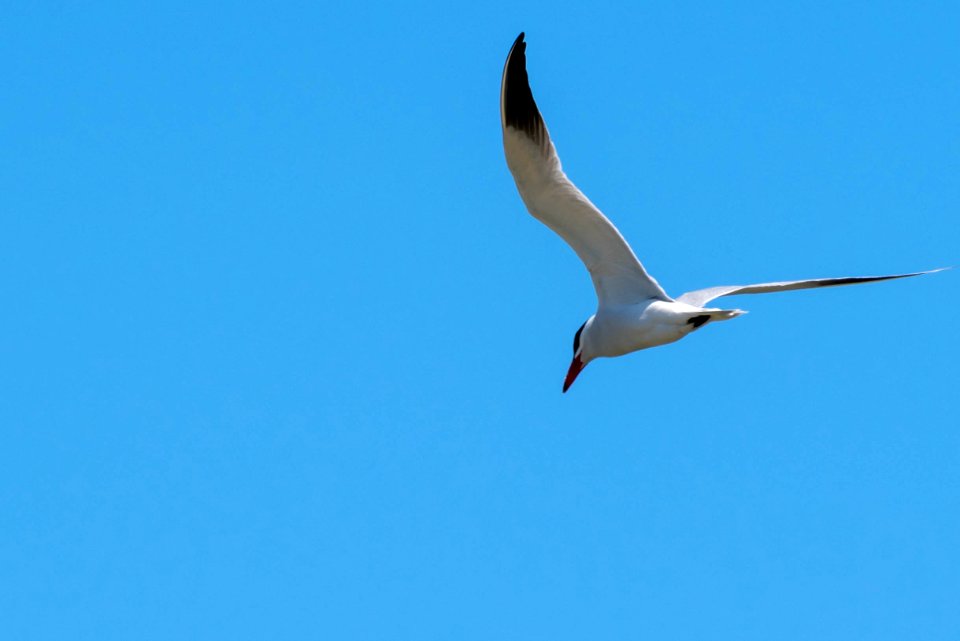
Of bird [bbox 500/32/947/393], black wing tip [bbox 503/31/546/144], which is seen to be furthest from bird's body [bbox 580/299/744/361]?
black wing tip [bbox 503/31/546/144]

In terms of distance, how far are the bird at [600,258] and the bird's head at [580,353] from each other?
0.03 m

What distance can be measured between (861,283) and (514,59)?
3837mm

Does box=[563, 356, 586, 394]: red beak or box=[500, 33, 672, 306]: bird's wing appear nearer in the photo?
box=[500, 33, 672, 306]: bird's wing

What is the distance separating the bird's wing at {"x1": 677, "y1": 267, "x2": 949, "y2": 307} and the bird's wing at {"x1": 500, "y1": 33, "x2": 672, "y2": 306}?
0.31 metres

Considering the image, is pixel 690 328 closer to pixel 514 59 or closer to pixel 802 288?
pixel 802 288

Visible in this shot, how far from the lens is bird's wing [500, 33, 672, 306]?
1912 cm

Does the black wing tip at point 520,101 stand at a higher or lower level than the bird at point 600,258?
higher

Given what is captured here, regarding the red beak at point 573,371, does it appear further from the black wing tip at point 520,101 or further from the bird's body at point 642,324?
the black wing tip at point 520,101

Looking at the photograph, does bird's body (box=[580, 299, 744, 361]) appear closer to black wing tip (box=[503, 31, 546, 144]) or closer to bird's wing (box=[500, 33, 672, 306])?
bird's wing (box=[500, 33, 672, 306])

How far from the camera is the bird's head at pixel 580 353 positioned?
20.8 meters

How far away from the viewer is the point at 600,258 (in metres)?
20.1

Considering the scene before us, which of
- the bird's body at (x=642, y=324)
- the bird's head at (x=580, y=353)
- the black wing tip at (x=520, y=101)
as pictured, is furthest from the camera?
the bird's head at (x=580, y=353)

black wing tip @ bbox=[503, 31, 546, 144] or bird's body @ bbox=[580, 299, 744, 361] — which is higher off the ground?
black wing tip @ bbox=[503, 31, 546, 144]

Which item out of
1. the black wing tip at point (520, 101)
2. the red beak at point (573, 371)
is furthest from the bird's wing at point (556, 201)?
the red beak at point (573, 371)
